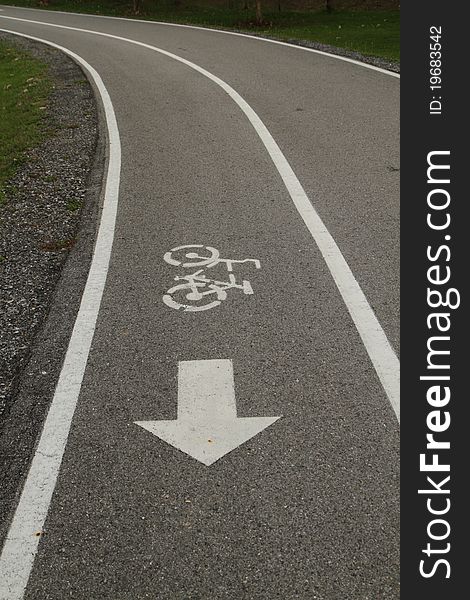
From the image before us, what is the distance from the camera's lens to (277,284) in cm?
627

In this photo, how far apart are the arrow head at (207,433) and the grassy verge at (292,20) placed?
14.7m

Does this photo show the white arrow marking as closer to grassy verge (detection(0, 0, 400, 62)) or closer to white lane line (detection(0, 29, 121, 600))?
white lane line (detection(0, 29, 121, 600))

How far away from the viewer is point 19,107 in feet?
44.9

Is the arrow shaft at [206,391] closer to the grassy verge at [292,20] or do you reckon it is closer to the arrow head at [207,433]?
the arrow head at [207,433]

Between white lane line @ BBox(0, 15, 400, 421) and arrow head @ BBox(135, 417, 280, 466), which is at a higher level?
white lane line @ BBox(0, 15, 400, 421)

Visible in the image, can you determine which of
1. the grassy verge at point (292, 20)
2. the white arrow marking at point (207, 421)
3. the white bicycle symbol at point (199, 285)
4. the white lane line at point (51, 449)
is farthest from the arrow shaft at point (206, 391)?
the grassy verge at point (292, 20)

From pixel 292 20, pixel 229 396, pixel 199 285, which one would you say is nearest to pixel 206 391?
pixel 229 396

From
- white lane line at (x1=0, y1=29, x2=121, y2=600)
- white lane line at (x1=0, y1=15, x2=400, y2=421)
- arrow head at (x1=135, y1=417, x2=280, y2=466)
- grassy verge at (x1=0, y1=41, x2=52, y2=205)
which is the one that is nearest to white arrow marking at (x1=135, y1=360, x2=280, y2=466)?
arrow head at (x1=135, y1=417, x2=280, y2=466)

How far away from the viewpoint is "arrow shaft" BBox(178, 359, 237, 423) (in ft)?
15.1

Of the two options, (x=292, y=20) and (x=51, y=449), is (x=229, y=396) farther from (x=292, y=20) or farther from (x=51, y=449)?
(x=292, y=20)

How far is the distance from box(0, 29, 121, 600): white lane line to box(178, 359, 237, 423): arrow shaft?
2.41 ft

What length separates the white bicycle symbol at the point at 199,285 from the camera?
6.03 metres

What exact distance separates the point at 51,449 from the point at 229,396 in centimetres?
120

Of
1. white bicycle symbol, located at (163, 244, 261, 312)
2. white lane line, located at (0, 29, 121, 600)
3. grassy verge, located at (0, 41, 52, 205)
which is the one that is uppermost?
grassy verge, located at (0, 41, 52, 205)
